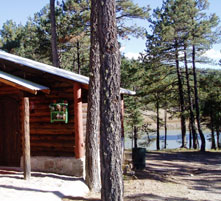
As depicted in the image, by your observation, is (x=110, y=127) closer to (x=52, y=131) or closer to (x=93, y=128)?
(x=93, y=128)

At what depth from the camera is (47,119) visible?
9453 mm

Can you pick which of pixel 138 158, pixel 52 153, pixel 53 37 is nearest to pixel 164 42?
pixel 53 37

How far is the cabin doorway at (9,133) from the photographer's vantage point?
382 inches

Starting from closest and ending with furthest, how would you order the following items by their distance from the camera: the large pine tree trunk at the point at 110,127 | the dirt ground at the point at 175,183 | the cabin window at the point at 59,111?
the large pine tree trunk at the point at 110,127 < the dirt ground at the point at 175,183 < the cabin window at the point at 59,111

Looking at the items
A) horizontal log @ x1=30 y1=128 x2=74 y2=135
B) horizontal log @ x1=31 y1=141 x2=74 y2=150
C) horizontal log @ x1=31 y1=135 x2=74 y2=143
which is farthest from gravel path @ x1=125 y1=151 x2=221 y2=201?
horizontal log @ x1=30 y1=128 x2=74 y2=135

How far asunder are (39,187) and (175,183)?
4623 mm

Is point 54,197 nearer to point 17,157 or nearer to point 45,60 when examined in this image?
point 17,157

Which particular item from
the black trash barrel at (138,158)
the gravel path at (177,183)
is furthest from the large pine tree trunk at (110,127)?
the black trash barrel at (138,158)

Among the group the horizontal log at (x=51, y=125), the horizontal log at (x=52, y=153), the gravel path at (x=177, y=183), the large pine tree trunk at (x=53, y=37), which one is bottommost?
the gravel path at (x=177, y=183)

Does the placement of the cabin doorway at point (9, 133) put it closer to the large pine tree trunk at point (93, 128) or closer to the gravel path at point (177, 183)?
the large pine tree trunk at point (93, 128)

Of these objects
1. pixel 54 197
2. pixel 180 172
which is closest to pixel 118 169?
pixel 54 197

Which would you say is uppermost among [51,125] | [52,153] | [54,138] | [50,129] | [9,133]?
[51,125]

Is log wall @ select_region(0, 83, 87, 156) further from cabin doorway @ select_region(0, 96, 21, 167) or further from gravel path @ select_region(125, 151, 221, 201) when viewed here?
gravel path @ select_region(125, 151, 221, 201)

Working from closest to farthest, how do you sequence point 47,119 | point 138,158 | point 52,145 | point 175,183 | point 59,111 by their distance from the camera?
point 59,111
point 52,145
point 47,119
point 175,183
point 138,158
